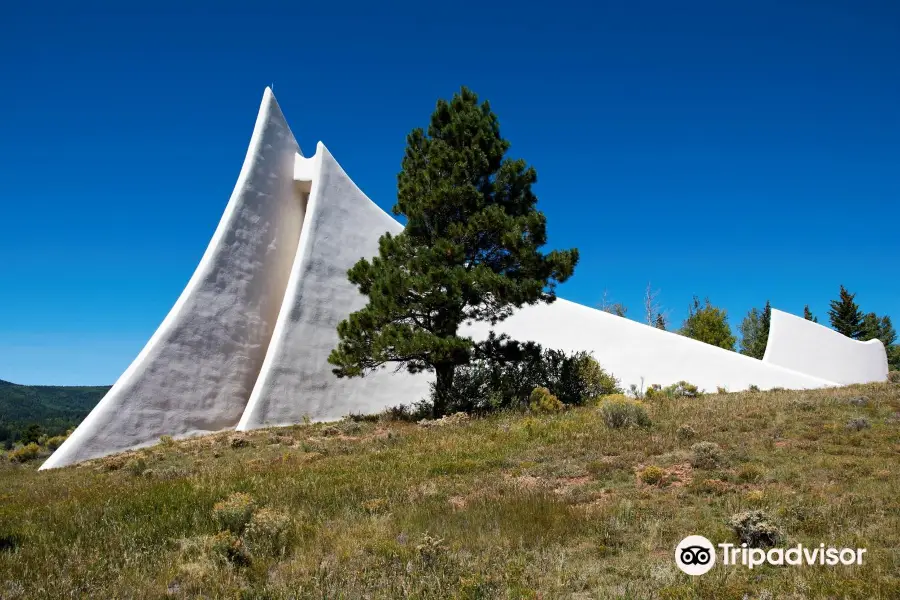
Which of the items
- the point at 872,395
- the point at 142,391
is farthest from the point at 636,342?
the point at 142,391

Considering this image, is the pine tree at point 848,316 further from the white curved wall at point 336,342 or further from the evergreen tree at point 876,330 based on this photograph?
the white curved wall at point 336,342

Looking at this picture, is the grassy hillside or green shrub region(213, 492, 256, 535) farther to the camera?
green shrub region(213, 492, 256, 535)

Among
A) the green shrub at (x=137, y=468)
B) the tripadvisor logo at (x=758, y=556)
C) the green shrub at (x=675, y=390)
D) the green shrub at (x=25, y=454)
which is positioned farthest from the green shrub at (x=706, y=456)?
the green shrub at (x=25, y=454)

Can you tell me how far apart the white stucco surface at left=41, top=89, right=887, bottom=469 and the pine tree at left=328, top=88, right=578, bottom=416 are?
1.45 metres

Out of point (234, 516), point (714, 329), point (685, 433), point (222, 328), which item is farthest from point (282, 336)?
point (714, 329)

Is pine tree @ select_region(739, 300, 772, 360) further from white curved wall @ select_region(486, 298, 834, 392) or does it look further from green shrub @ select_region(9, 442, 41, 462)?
green shrub @ select_region(9, 442, 41, 462)

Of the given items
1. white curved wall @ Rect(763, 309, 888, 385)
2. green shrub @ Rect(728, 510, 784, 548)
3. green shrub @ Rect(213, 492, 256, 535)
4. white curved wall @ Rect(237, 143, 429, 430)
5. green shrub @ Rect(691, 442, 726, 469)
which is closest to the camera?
green shrub @ Rect(728, 510, 784, 548)

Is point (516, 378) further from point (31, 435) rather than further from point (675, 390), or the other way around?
point (31, 435)

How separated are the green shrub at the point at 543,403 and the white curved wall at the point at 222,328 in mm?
5906

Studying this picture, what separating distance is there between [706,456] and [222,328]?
30.1 ft

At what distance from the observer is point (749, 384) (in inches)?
555

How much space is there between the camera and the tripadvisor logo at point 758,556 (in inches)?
125

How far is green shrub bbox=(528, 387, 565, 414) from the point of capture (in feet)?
33.0

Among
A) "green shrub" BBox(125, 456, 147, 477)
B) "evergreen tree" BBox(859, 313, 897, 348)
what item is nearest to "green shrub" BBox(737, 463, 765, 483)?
"green shrub" BBox(125, 456, 147, 477)
